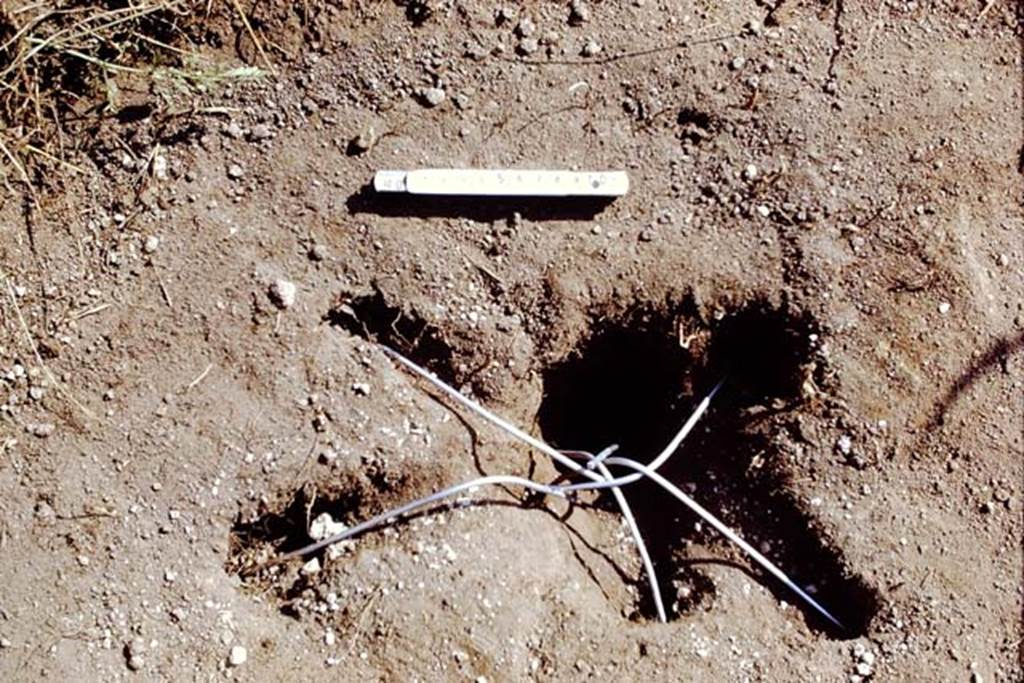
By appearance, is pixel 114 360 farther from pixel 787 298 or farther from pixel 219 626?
pixel 787 298

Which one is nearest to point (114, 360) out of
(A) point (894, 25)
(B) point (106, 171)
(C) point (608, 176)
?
(B) point (106, 171)

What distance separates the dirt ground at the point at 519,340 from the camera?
7.09 ft

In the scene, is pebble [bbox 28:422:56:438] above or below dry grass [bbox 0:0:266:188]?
below

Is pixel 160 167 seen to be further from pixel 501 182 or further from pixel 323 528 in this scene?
pixel 323 528

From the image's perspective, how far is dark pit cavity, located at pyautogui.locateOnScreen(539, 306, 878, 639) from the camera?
222 centimetres

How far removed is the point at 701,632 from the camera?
218cm

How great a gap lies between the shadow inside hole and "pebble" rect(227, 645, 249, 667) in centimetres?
98

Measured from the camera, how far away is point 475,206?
2.25 m

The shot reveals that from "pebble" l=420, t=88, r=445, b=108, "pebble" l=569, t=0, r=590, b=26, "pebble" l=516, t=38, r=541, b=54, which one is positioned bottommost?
"pebble" l=420, t=88, r=445, b=108

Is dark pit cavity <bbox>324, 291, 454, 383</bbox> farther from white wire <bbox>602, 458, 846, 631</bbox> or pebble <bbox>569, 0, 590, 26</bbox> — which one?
pebble <bbox>569, 0, 590, 26</bbox>

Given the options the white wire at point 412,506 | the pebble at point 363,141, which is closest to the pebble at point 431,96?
the pebble at point 363,141

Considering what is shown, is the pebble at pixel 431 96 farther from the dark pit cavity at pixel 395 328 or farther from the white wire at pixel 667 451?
the white wire at pixel 667 451

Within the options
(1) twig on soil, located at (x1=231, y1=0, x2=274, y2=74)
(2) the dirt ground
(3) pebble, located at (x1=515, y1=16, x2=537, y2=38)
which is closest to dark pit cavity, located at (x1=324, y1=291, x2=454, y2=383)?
(2) the dirt ground

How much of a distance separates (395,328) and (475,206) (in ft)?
1.07
